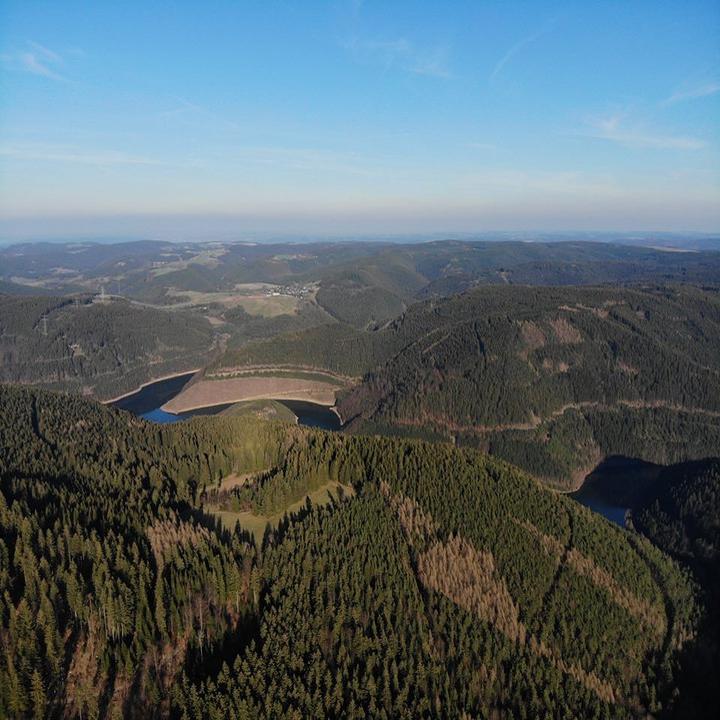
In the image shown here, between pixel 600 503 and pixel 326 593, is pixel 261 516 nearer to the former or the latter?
pixel 326 593

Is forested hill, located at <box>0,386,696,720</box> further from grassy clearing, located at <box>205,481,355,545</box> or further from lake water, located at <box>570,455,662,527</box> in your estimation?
lake water, located at <box>570,455,662,527</box>

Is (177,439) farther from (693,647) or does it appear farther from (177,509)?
(693,647)

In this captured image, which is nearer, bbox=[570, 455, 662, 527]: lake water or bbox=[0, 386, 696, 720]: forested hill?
bbox=[0, 386, 696, 720]: forested hill


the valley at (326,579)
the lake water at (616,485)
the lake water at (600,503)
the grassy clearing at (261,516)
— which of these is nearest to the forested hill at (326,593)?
the valley at (326,579)

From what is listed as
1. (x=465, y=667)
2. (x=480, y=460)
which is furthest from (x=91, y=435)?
(x=465, y=667)

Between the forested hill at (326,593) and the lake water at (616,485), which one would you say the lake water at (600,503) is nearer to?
the lake water at (616,485)

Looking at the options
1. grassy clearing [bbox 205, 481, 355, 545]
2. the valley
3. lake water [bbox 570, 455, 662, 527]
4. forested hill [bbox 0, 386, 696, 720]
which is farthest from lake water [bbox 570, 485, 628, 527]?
grassy clearing [bbox 205, 481, 355, 545]

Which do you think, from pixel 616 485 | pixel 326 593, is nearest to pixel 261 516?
pixel 326 593
